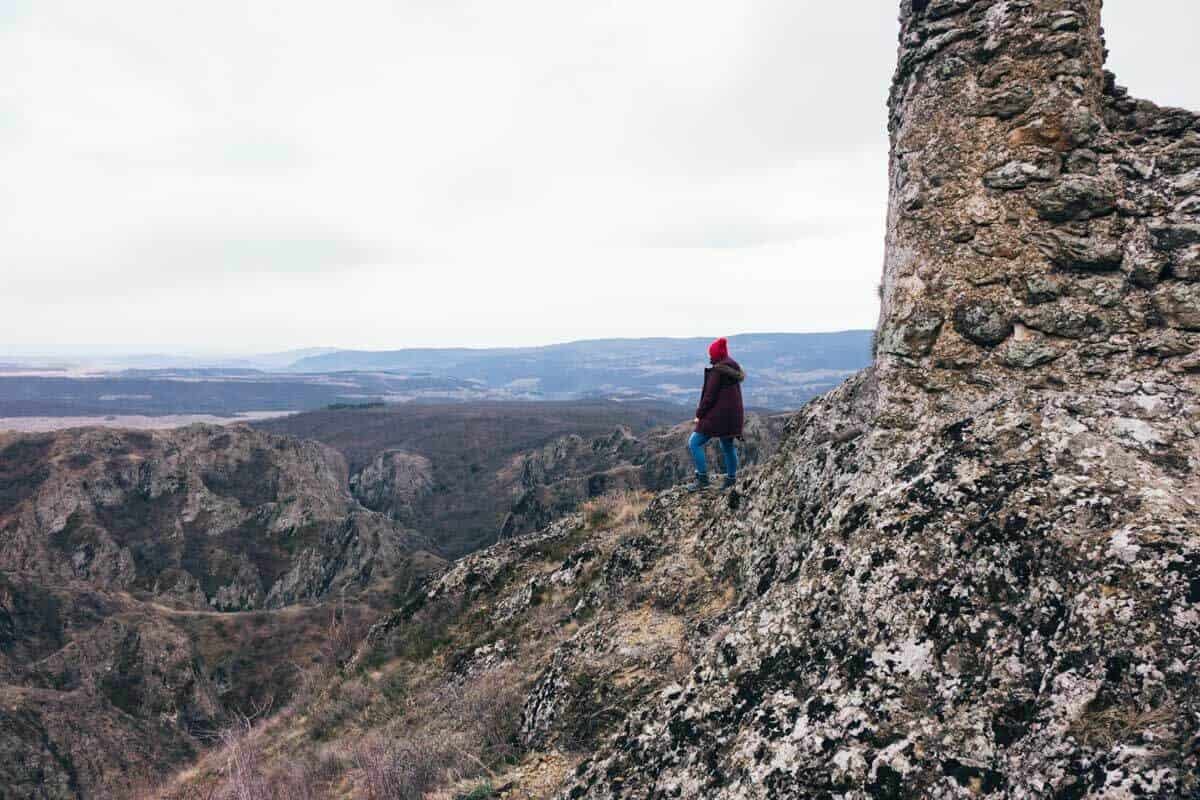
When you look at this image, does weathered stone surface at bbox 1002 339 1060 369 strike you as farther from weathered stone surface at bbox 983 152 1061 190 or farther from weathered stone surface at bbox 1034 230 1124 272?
weathered stone surface at bbox 983 152 1061 190

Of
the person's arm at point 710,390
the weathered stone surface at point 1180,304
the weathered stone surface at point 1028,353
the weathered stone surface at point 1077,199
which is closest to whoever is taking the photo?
the weathered stone surface at point 1180,304

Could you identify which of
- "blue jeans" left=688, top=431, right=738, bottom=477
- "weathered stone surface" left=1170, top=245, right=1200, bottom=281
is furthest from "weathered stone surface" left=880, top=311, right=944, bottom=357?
"blue jeans" left=688, top=431, right=738, bottom=477

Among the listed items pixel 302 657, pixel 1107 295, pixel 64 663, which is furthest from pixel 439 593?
pixel 64 663

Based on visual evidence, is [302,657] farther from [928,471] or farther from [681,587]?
[928,471]

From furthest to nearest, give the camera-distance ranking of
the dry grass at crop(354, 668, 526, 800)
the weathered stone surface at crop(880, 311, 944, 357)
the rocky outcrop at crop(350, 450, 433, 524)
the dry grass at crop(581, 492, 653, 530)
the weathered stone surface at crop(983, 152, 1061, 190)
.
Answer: the rocky outcrop at crop(350, 450, 433, 524)
the dry grass at crop(581, 492, 653, 530)
the dry grass at crop(354, 668, 526, 800)
the weathered stone surface at crop(880, 311, 944, 357)
the weathered stone surface at crop(983, 152, 1061, 190)

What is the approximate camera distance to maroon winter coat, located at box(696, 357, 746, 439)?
1200 cm

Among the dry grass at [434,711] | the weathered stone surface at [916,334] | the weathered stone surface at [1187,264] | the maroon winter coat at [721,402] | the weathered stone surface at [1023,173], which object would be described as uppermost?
the weathered stone surface at [1023,173]

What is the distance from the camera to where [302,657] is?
41.4 metres

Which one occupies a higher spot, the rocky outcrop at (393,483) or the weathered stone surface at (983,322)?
the weathered stone surface at (983,322)

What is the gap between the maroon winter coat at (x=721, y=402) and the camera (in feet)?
39.4

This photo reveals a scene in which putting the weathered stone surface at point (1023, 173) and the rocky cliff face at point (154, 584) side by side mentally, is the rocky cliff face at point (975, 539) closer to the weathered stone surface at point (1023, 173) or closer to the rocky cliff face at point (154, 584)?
the weathered stone surface at point (1023, 173)

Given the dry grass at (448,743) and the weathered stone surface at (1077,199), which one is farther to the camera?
the dry grass at (448,743)

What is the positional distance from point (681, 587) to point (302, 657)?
4022cm

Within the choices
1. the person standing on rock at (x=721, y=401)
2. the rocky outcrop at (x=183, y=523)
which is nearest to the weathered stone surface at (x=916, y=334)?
the person standing on rock at (x=721, y=401)
